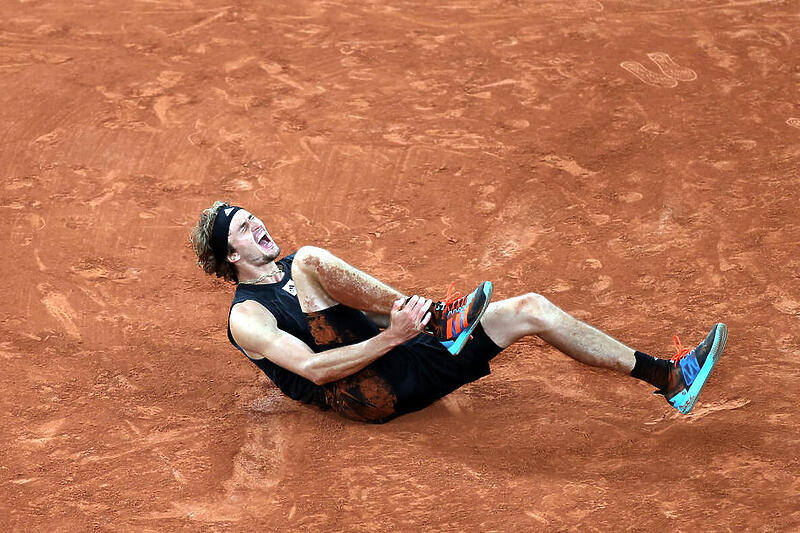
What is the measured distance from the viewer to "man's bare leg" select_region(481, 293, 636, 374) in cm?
481

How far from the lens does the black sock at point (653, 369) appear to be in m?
4.77

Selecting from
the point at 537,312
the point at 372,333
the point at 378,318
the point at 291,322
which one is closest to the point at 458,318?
the point at 537,312

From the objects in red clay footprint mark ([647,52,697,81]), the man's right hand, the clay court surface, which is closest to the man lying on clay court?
the man's right hand

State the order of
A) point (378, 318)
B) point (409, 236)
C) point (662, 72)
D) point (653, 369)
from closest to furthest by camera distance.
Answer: point (653, 369) < point (378, 318) < point (409, 236) < point (662, 72)

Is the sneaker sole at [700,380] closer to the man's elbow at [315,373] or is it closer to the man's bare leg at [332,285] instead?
the man's bare leg at [332,285]

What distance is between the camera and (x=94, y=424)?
5320mm

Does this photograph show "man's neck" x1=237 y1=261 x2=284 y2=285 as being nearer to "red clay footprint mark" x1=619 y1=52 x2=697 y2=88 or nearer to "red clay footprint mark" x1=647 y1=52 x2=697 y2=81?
"red clay footprint mark" x1=619 y1=52 x2=697 y2=88

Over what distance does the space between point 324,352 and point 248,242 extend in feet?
2.25

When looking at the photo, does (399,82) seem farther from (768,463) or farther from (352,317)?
(768,463)

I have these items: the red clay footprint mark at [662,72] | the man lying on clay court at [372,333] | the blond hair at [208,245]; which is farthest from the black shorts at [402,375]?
the red clay footprint mark at [662,72]

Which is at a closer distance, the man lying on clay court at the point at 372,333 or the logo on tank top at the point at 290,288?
the man lying on clay court at the point at 372,333

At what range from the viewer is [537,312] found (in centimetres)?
480

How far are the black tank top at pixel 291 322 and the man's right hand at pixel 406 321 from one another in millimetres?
343

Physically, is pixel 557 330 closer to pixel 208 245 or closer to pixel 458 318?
pixel 458 318
